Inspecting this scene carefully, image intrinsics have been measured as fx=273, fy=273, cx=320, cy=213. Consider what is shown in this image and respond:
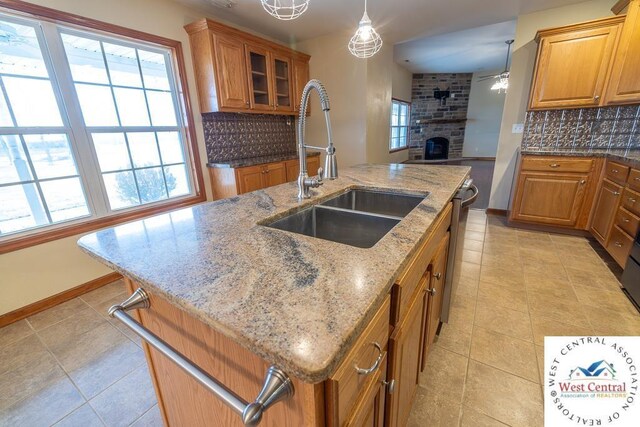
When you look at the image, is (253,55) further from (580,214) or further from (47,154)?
(580,214)

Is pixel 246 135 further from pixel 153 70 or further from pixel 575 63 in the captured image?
pixel 575 63

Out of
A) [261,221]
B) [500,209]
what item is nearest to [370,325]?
[261,221]

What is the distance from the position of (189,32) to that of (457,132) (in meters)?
7.90

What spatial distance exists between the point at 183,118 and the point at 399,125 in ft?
18.8

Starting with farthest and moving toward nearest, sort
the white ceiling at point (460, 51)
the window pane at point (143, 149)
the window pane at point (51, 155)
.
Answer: the white ceiling at point (460, 51)
the window pane at point (143, 149)
the window pane at point (51, 155)

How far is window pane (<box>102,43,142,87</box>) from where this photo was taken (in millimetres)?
2309

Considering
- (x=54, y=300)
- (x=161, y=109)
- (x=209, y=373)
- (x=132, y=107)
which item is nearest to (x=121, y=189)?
(x=132, y=107)

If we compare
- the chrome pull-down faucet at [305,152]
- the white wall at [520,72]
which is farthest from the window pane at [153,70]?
the white wall at [520,72]

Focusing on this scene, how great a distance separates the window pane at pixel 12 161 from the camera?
6.11ft

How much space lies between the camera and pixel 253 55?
317 centimetres

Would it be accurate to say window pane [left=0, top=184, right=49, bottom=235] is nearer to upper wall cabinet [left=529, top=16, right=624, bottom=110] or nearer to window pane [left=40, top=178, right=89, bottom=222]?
window pane [left=40, top=178, right=89, bottom=222]

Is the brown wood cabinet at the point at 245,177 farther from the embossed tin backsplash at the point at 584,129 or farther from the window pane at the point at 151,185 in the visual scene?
the embossed tin backsplash at the point at 584,129

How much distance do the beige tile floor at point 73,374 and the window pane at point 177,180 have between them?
1.29 metres

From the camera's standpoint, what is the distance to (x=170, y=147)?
279 centimetres
